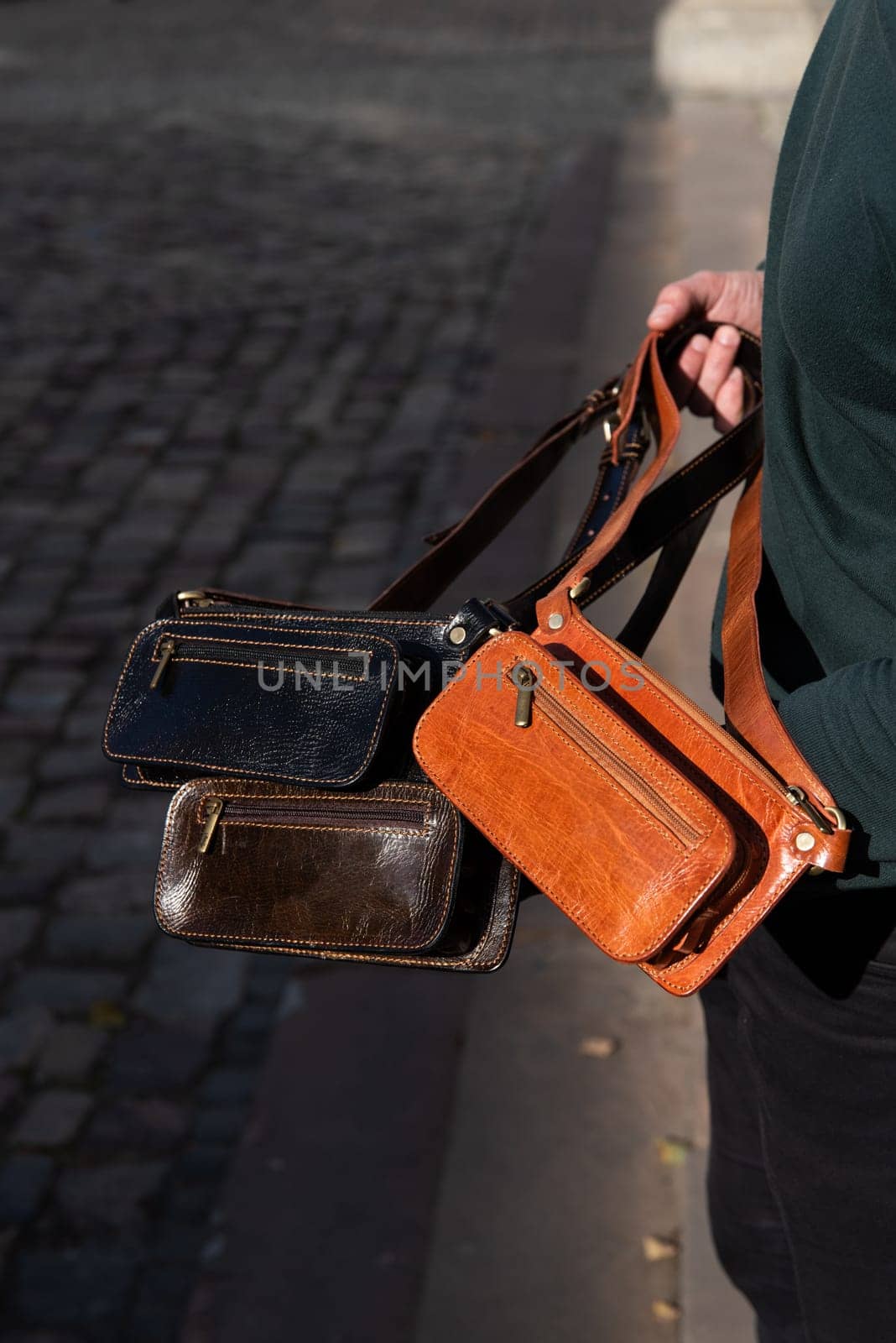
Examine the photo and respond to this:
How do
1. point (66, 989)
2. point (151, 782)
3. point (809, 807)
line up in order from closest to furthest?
1. point (809, 807)
2. point (151, 782)
3. point (66, 989)

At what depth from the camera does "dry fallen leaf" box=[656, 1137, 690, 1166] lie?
2.49 m

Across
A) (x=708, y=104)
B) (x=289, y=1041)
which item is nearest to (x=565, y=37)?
(x=708, y=104)

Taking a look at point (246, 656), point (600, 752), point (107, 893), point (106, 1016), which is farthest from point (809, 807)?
point (107, 893)

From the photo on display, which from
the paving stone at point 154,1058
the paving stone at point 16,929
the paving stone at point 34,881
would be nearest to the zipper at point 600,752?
the paving stone at point 154,1058

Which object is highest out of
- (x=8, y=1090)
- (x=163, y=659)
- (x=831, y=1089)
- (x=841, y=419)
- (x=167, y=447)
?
(x=841, y=419)

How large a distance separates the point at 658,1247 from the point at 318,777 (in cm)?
142

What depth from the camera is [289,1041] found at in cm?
283

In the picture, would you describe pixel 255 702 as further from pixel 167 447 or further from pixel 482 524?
pixel 167 447

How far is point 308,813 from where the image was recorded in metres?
1.37

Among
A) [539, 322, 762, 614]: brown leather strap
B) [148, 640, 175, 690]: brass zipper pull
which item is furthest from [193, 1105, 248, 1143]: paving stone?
[539, 322, 762, 614]: brown leather strap

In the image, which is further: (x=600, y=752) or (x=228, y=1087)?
(x=228, y=1087)

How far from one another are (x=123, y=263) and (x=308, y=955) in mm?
7092

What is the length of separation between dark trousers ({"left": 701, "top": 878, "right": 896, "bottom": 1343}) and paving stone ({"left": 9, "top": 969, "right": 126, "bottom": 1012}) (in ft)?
6.46

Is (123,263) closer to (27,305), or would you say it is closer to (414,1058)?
(27,305)
